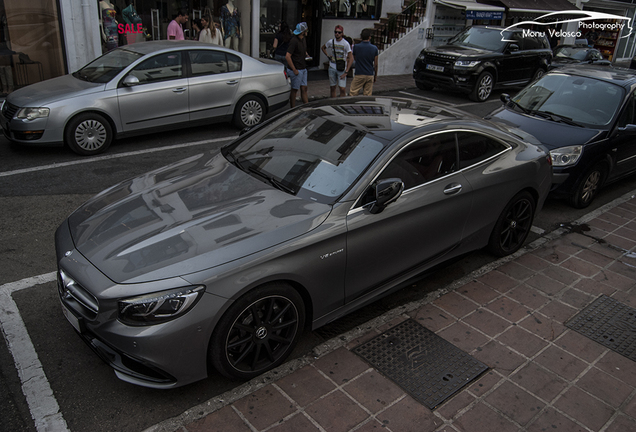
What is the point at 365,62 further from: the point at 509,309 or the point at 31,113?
the point at 509,309

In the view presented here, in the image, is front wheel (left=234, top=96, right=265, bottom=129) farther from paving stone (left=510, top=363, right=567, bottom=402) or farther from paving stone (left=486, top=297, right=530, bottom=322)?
paving stone (left=510, top=363, right=567, bottom=402)

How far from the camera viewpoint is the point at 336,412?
3.35 meters

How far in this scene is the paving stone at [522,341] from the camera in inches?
161

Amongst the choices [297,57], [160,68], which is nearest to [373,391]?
[160,68]

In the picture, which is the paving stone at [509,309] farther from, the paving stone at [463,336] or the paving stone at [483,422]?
the paving stone at [483,422]

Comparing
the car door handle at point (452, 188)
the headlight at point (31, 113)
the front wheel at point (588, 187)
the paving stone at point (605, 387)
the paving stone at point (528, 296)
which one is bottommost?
the paving stone at point (605, 387)

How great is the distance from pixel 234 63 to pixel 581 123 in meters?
5.73

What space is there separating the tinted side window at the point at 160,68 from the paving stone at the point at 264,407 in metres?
6.27

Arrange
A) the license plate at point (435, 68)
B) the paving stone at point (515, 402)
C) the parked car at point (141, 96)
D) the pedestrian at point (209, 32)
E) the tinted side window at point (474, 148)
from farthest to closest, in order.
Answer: the license plate at point (435, 68)
the pedestrian at point (209, 32)
the parked car at point (141, 96)
the tinted side window at point (474, 148)
the paving stone at point (515, 402)

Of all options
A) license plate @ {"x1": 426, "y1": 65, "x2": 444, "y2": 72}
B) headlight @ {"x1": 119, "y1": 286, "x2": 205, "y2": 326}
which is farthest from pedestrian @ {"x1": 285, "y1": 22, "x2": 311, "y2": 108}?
headlight @ {"x1": 119, "y1": 286, "x2": 205, "y2": 326}

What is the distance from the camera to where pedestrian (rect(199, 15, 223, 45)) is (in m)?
12.6

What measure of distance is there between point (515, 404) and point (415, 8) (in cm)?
1673

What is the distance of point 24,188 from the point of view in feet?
21.4

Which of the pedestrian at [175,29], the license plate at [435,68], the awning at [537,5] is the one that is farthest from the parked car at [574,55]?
the pedestrian at [175,29]
